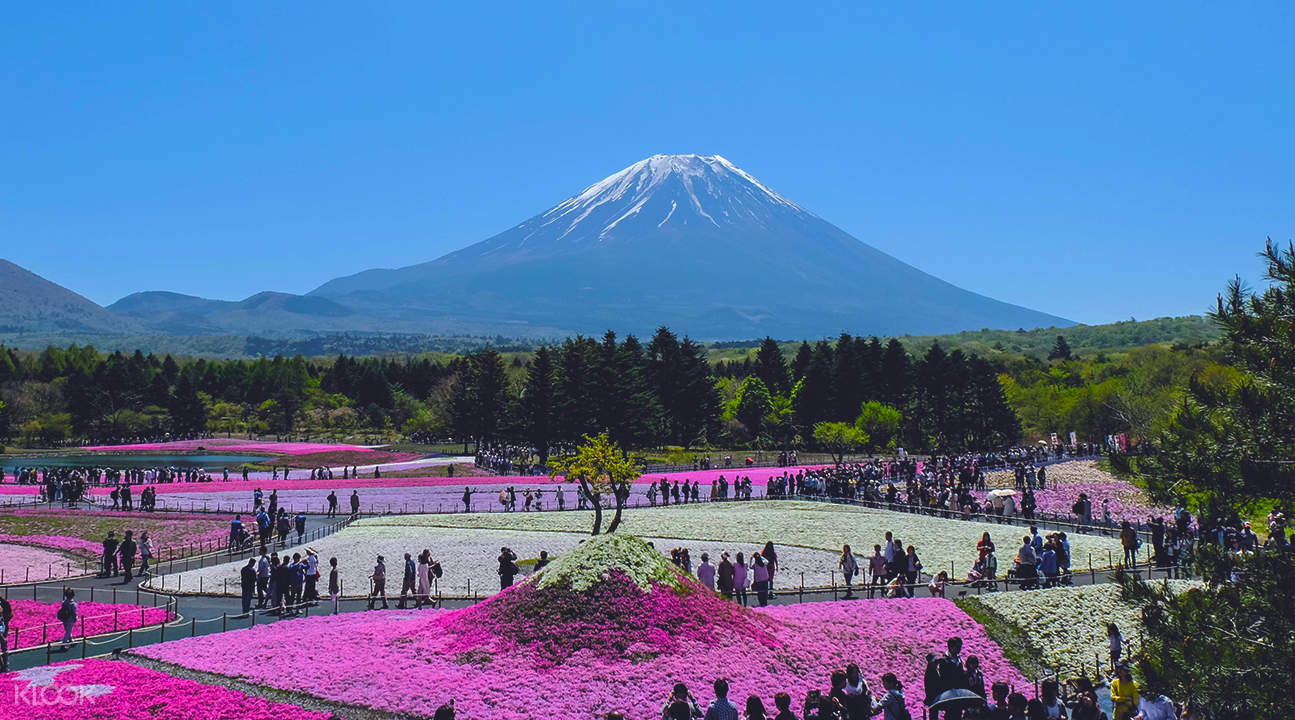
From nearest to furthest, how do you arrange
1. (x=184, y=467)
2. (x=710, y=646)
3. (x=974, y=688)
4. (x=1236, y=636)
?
(x=1236, y=636) → (x=974, y=688) → (x=710, y=646) → (x=184, y=467)

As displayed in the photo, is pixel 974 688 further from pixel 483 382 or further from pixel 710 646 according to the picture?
pixel 483 382

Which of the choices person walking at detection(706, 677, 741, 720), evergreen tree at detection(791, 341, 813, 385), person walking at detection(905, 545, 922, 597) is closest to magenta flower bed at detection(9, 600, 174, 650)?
person walking at detection(706, 677, 741, 720)

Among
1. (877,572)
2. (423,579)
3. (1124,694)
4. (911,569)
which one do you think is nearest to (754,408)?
(877,572)

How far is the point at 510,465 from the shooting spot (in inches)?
2621

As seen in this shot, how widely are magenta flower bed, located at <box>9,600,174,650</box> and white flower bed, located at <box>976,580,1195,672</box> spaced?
1955cm

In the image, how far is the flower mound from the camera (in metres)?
16.2

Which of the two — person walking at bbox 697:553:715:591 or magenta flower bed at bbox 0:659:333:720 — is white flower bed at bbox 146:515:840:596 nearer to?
person walking at bbox 697:553:715:591

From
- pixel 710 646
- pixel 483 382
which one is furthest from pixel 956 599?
pixel 483 382

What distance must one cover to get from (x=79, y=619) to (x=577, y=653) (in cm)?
1253

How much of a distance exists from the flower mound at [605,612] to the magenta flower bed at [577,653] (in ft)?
0.09

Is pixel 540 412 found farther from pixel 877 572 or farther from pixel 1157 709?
pixel 1157 709

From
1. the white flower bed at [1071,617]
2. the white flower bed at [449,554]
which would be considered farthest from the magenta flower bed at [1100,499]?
the white flower bed at [1071,617]

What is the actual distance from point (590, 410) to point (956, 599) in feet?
162

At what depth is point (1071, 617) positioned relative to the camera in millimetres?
21078
